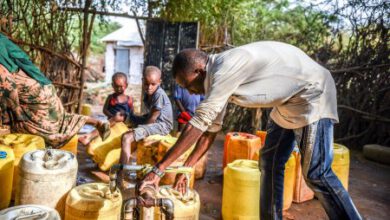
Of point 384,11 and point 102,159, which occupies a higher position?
point 384,11

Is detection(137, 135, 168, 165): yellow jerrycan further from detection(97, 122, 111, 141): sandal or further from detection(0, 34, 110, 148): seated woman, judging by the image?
detection(0, 34, 110, 148): seated woman

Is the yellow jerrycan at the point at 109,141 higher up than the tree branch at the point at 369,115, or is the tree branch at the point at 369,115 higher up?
the tree branch at the point at 369,115

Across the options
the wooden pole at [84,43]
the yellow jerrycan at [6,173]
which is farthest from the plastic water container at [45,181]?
the wooden pole at [84,43]

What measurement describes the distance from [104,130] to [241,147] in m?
Result: 1.44

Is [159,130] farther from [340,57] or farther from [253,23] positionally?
[253,23]

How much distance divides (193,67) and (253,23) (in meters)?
7.91

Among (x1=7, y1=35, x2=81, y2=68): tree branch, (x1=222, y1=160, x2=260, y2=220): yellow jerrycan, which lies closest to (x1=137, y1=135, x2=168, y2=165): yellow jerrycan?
(x1=222, y1=160, x2=260, y2=220): yellow jerrycan

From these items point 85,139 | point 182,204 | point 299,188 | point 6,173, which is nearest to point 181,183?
point 182,204

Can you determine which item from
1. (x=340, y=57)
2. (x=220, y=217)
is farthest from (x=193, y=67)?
(x=340, y=57)

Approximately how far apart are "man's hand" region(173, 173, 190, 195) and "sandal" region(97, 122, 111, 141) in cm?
165

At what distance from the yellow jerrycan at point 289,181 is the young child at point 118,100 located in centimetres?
226

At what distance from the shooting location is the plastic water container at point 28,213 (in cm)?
173

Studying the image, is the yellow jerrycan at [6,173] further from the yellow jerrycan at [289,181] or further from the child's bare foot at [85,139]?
the yellow jerrycan at [289,181]

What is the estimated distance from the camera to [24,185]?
224 cm
